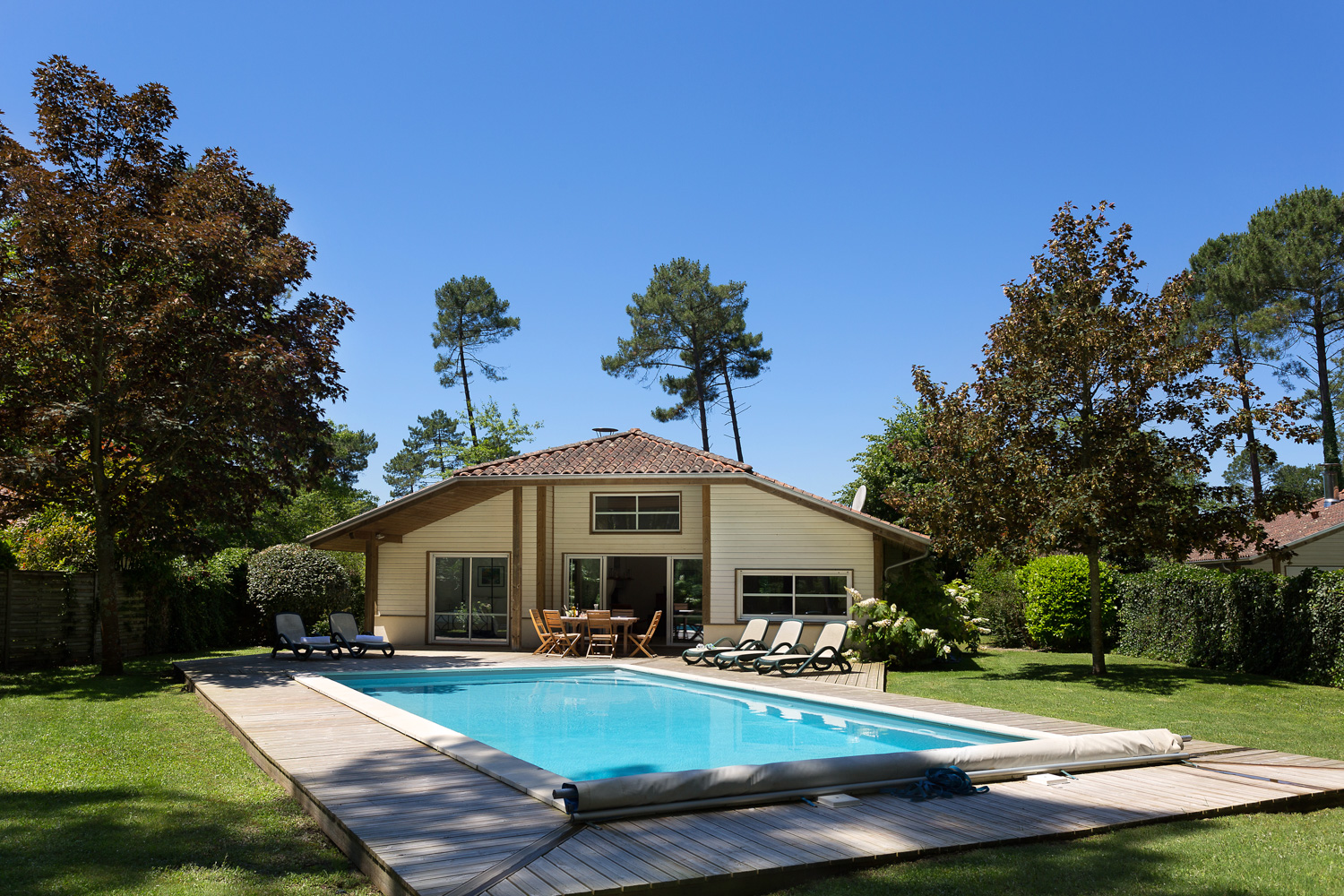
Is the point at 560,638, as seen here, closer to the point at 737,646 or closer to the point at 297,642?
the point at 737,646

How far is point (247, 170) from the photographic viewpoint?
1591 cm

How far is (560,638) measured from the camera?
1805cm

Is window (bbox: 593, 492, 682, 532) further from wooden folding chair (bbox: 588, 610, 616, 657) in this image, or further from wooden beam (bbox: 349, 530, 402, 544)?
wooden beam (bbox: 349, 530, 402, 544)

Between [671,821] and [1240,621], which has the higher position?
[1240,621]

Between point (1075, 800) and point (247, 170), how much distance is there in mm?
15666

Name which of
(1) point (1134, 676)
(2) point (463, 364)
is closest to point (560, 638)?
(1) point (1134, 676)

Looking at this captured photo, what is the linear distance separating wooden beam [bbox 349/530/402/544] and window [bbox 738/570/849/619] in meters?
7.52

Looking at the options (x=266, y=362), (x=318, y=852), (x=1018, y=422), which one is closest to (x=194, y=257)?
(x=266, y=362)

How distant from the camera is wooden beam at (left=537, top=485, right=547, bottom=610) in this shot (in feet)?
63.8

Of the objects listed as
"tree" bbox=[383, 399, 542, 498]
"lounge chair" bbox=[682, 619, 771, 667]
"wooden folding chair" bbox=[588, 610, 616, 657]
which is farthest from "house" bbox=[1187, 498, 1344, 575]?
"tree" bbox=[383, 399, 542, 498]

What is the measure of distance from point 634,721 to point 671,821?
6236mm

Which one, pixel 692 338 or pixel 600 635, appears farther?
pixel 692 338

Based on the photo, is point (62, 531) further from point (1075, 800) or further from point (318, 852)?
point (1075, 800)

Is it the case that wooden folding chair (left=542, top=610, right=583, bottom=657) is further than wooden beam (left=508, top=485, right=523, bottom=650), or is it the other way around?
wooden beam (left=508, top=485, right=523, bottom=650)
